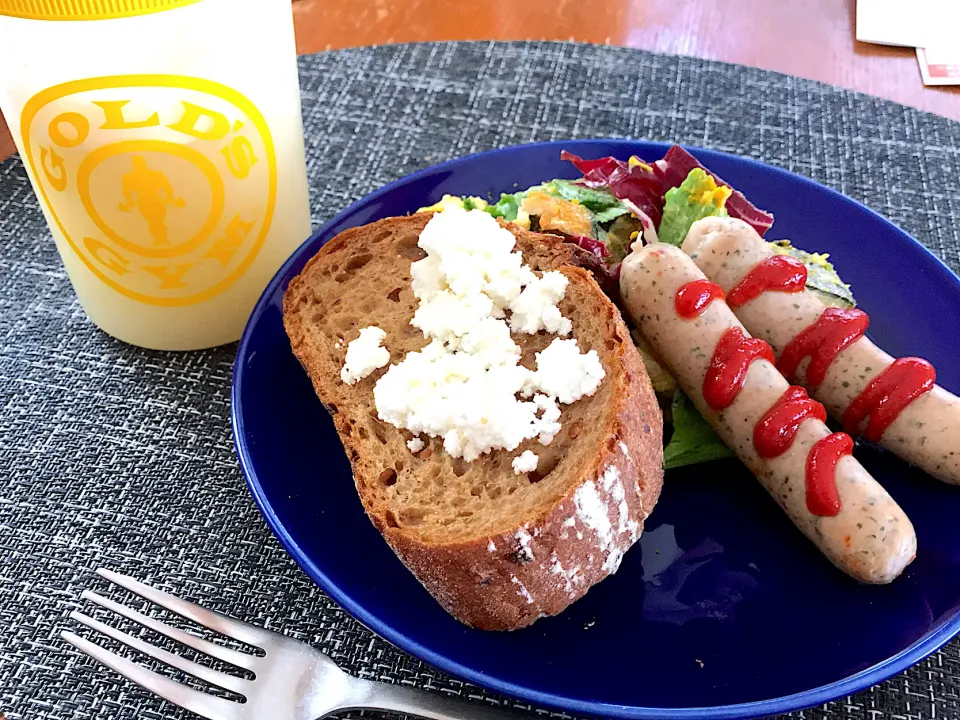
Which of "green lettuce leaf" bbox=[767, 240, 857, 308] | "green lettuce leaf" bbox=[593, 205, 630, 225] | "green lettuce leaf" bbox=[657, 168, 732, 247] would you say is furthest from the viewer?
"green lettuce leaf" bbox=[593, 205, 630, 225]

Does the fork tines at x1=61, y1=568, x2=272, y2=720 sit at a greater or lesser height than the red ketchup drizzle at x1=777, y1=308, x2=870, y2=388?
lesser

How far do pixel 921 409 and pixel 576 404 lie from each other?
678mm

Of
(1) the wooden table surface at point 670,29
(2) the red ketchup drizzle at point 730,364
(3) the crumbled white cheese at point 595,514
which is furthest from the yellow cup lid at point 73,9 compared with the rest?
(1) the wooden table surface at point 670,29

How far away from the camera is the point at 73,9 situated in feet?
4.90

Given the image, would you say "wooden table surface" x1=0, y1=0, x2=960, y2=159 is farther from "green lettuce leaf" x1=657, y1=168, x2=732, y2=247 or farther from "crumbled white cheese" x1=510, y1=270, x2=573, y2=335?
"crumbled white cheese" x1=510, y1=270, x2=573, y2=335

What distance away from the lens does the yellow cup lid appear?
1488mm

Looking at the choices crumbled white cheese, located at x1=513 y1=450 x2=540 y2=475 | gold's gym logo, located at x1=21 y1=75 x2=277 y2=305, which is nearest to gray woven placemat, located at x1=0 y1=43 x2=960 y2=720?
gold's gym logo, located at x1=21 y1=75 x2=277 y2=305

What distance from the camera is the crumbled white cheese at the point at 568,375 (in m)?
1.60

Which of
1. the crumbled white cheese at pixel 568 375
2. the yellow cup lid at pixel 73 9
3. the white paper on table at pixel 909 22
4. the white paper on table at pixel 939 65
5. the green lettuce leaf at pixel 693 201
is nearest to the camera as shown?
the yellow cup lid at pixel 73 9

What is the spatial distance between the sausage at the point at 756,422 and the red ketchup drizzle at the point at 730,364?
0.01m

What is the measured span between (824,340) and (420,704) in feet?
3.55

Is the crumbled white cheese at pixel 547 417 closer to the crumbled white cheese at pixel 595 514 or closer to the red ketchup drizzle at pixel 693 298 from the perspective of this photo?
the crumbled white cheese at pixel 595 514

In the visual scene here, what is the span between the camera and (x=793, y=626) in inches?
58.9

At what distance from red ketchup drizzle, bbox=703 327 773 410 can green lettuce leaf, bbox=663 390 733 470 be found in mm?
109
